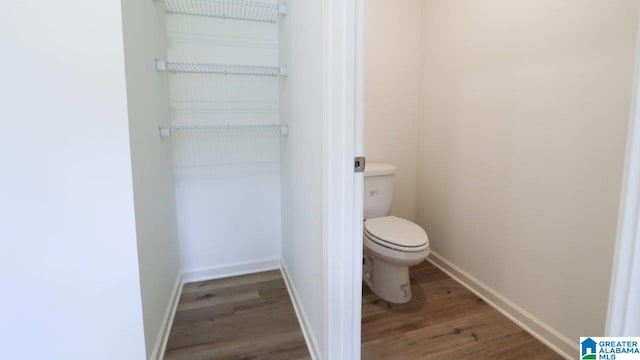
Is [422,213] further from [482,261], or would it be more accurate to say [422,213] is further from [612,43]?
[612,43]

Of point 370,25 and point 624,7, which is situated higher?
point 370,25

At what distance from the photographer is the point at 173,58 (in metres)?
2.04

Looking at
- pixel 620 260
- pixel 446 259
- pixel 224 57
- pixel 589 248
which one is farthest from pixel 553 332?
pixel 224 57

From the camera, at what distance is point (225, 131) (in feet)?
7.23

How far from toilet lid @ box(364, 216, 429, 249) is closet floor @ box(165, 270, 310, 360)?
27.1 inches

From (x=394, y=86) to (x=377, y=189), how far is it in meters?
0.84

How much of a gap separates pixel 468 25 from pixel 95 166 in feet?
7.13

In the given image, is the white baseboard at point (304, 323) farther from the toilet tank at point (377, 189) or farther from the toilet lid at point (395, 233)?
the toilet tank at point (377, 189)

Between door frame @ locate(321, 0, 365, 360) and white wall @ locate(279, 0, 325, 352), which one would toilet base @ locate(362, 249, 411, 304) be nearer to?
white wall @ locate(279, 0, 325, 352)

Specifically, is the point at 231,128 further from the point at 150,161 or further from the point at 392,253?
the point at 392,253

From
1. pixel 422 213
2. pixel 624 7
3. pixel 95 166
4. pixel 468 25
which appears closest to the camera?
pixel 95 166

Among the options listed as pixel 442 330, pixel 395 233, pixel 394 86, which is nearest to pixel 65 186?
Result: pixel 395 233

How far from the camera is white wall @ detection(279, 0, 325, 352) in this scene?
1.36 meters
